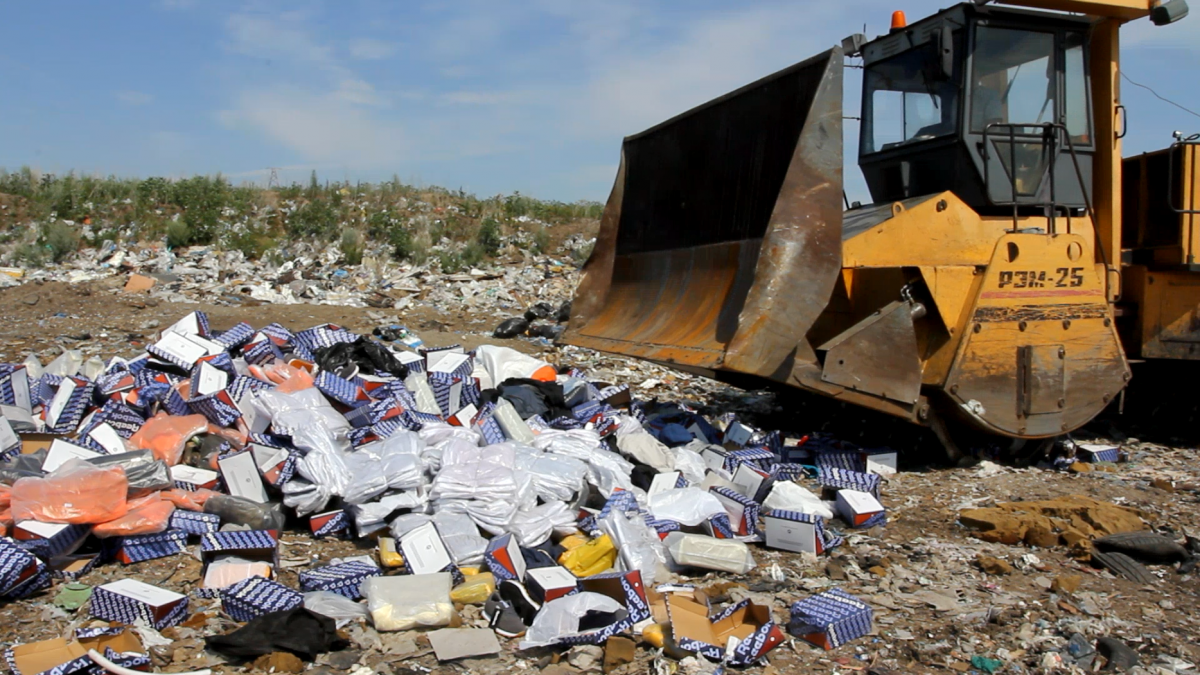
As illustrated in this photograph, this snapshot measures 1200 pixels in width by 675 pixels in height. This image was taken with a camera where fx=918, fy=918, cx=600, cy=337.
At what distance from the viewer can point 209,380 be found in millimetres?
5270

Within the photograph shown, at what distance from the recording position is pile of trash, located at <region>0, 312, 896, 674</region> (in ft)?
10.2

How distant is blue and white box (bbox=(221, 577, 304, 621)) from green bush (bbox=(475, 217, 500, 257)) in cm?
1274

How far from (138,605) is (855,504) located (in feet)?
9.85

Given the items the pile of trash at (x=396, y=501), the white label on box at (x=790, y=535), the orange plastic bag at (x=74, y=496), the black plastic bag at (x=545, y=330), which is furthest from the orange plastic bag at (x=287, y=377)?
the black plastic bag at (x=545, y=330)

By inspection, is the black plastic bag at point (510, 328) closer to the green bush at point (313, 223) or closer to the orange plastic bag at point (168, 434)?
the orange plastic bag at point (168, 434)

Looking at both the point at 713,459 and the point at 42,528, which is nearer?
the point at 42,528

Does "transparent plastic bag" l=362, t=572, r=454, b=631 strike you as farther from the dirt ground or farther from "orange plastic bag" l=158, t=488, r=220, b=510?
"orange plastic bag" l=158, t=488, r=220, b=510

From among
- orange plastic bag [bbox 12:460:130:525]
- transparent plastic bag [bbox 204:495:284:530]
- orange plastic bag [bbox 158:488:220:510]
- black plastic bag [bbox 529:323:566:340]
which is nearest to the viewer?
orange plastic bag [bbox 12:460:130:525]

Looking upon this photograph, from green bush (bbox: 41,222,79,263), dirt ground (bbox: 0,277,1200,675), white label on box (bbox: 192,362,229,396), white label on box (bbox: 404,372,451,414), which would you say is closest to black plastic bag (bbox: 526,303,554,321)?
white label on box (bbox: 404,372,451,414)

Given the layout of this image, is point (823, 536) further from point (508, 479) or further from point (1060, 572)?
point (508, 479)

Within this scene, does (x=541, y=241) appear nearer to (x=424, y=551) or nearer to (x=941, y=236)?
(x=941, y=236)

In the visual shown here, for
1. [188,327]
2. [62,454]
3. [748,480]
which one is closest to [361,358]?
[188,327]

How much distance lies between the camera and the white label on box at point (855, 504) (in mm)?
4266

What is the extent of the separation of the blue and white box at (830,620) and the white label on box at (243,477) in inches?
99.4
